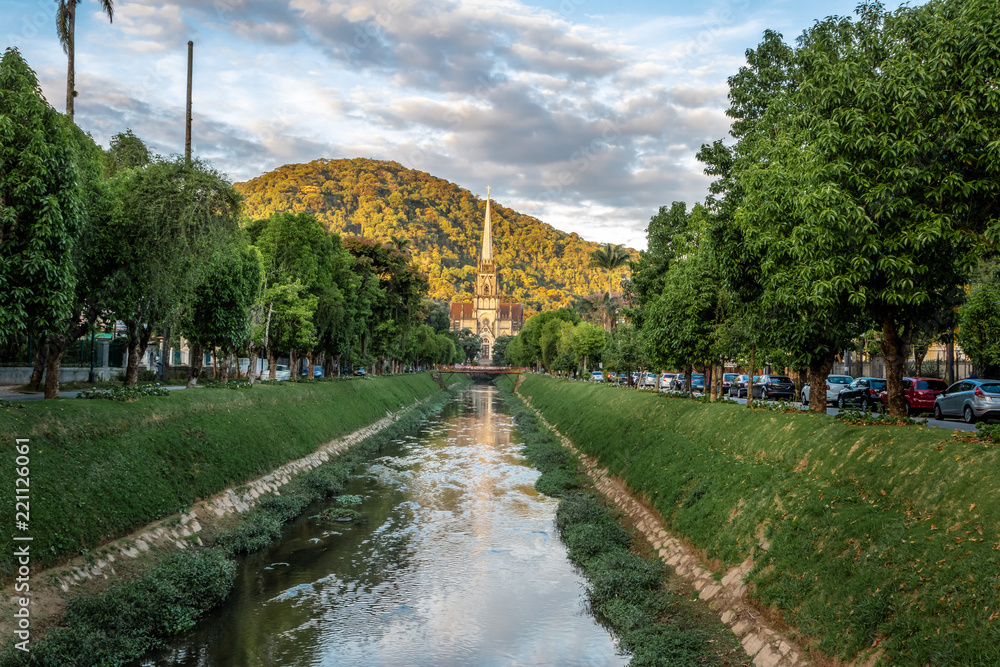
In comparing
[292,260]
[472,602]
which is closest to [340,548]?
[472,602]

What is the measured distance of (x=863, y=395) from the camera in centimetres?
3559

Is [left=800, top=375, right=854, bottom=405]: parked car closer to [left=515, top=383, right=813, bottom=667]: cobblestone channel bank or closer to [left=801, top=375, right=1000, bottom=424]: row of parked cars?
[left=801, top=375, right=1000, bottom=424]: row of parked cars

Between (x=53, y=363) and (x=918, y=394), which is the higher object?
(x=53, y=363)

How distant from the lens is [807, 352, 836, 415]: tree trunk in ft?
70.6

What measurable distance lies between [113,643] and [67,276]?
868 cm

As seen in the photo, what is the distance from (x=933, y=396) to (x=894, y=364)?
21221mm

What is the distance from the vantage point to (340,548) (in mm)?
20094

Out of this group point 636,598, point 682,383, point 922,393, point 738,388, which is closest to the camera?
point 636,598

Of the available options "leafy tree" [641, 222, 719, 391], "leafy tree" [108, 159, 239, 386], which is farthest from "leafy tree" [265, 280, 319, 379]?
"leafy tree" [641, 222, 719, 391]

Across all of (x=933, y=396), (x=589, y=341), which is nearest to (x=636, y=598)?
(x=933, y=396)

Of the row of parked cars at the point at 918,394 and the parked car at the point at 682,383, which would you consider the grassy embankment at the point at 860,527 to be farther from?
the parked car at the point at 682,383

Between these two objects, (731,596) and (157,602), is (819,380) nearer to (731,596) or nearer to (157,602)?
(731,596)

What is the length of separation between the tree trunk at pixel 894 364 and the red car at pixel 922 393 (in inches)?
766

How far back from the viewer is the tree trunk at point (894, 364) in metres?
16.0
